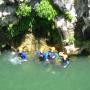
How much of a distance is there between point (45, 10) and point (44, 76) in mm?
3335

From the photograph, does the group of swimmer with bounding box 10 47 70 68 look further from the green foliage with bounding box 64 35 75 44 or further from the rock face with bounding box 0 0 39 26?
the rock face with bounding box 0 0 39 26

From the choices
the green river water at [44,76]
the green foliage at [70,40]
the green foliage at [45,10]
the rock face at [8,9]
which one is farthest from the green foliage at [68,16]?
the green river water at [44,76]

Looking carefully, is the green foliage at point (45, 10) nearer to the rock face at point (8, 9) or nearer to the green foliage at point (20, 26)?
the rock face at point (8, 9)

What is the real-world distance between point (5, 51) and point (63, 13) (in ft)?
12.3

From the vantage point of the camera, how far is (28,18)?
2202cm

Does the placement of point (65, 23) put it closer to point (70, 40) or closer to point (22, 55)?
point (70, 40)

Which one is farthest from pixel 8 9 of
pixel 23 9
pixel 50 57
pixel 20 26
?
pixel 50 57

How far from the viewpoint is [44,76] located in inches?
811

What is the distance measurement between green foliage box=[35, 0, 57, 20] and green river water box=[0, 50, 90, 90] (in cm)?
253

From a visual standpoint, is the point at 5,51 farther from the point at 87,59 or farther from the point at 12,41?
the point at 87,59

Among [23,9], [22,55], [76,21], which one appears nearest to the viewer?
[23,9]

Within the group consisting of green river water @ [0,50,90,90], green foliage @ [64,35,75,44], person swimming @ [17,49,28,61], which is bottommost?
green river water @ [0,50,90,90]

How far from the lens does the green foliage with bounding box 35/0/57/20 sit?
69.6 feet

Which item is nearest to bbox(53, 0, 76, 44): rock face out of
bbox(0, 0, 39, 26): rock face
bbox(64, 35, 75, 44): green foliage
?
bbox(64, 35, 75, 44): green foliage
